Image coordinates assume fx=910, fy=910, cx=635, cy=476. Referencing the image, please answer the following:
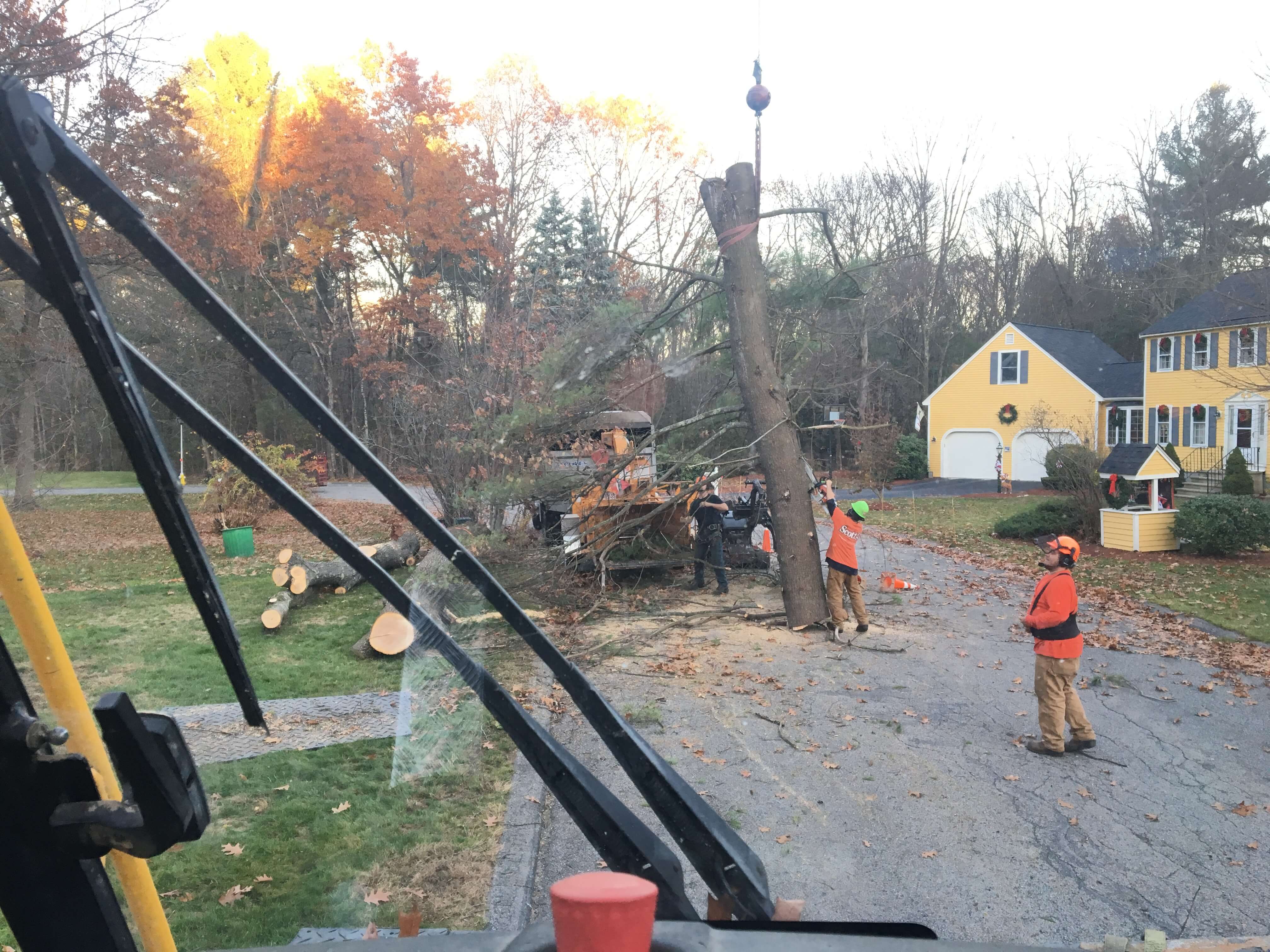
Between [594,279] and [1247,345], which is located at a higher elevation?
[594,279]

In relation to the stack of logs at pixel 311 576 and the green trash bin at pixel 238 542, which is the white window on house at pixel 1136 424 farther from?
the green trash bin at pixel 238 542

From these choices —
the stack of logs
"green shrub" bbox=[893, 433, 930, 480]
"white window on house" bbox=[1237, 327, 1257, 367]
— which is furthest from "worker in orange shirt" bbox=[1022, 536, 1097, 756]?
"green shrub" bbox=[893, 433, 930, 480]

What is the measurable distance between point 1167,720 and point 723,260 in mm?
6597

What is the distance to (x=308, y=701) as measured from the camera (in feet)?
25.3

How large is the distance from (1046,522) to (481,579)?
67.7 feet

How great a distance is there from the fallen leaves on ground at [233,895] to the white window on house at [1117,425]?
119 ft

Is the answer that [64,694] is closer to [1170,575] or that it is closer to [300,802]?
[300,802]

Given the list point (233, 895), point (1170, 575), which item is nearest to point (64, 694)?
point (233, 895)

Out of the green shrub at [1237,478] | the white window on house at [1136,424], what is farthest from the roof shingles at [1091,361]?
the green shrub at [1237,478]

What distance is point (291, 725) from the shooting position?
705cm

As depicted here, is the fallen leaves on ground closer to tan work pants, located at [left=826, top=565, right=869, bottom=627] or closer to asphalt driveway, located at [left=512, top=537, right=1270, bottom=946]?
asphalt driveway, located at [left=512, top=537, right=1270, bottom=946]

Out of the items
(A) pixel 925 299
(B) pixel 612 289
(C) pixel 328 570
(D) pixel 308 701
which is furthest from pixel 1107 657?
(A) pixel 925 299

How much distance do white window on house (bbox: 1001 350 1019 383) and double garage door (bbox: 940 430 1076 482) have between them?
2280 millimetres

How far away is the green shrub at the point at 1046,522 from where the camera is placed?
1983 centimetres
